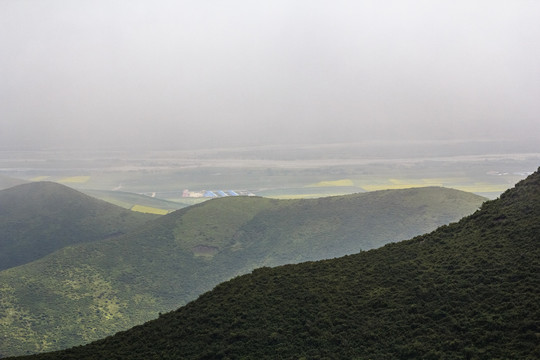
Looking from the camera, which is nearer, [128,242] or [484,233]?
[484,233]

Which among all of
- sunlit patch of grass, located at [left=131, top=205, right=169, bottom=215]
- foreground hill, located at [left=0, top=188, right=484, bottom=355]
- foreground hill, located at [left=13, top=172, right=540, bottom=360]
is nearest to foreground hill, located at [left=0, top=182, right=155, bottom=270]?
foreground hill, located at [left=0, top=188, right=484, bottom=355]

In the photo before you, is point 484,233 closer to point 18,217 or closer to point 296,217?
point 296,217

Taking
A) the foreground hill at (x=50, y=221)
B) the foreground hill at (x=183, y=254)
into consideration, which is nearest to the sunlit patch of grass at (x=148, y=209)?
the foreground hill at (x=50, y=221)

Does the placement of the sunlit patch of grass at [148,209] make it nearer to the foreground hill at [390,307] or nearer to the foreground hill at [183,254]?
the foreground hill at [183,254]

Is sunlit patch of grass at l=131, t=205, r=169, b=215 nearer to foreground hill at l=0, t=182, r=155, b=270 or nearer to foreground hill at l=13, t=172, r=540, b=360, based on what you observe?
foreground hill at l=0, t=182, r=155, b=270

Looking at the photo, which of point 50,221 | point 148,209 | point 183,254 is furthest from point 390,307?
point 148,209

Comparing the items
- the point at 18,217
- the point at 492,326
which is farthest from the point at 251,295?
the point at 18,217
